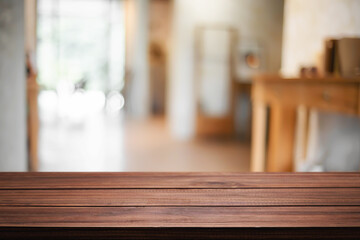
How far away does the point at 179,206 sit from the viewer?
46.1 inches

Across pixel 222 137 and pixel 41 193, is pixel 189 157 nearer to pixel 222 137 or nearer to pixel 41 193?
pixel 222 137

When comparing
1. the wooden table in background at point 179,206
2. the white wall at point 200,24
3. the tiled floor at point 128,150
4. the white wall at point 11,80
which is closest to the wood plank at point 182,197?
the wooden table in background at point 179,206

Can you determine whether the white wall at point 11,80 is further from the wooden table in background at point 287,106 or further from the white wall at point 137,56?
the white wall at point 137,56

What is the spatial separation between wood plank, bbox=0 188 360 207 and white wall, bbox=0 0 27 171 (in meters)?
2.02

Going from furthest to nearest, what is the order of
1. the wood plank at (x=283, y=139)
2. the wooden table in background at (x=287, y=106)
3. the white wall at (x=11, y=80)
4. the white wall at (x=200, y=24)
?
the white wall at (x=200, y=24)
the wood plank at (x=283, y=139)
the white wall at (x=11, y=80)
the wooden table in background at (x=287, y=106)

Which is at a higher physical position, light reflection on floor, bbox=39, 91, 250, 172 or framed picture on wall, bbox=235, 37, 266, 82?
framed picture on wall, bbox=235, 37, 266, 82

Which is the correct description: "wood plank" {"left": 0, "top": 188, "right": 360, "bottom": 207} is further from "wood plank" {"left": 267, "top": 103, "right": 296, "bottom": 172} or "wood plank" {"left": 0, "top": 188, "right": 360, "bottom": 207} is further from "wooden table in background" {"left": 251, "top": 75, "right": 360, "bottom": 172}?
"wood plank" {"left": 267, "top": 103, "right": 296, "bottom": 172}

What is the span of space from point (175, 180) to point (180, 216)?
0.33 meters

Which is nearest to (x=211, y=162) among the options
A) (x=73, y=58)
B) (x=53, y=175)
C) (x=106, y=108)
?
(x=53, y=175)

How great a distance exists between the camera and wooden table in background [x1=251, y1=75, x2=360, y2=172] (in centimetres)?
269

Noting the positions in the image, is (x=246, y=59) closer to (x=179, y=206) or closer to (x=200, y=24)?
(x=200, y=24)

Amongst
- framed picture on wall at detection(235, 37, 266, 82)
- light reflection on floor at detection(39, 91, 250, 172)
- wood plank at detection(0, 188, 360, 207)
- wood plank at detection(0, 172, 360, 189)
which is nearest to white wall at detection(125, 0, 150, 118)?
light reflection on floor at detection(39, 91, 250, 172)

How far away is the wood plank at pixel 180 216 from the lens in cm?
106
